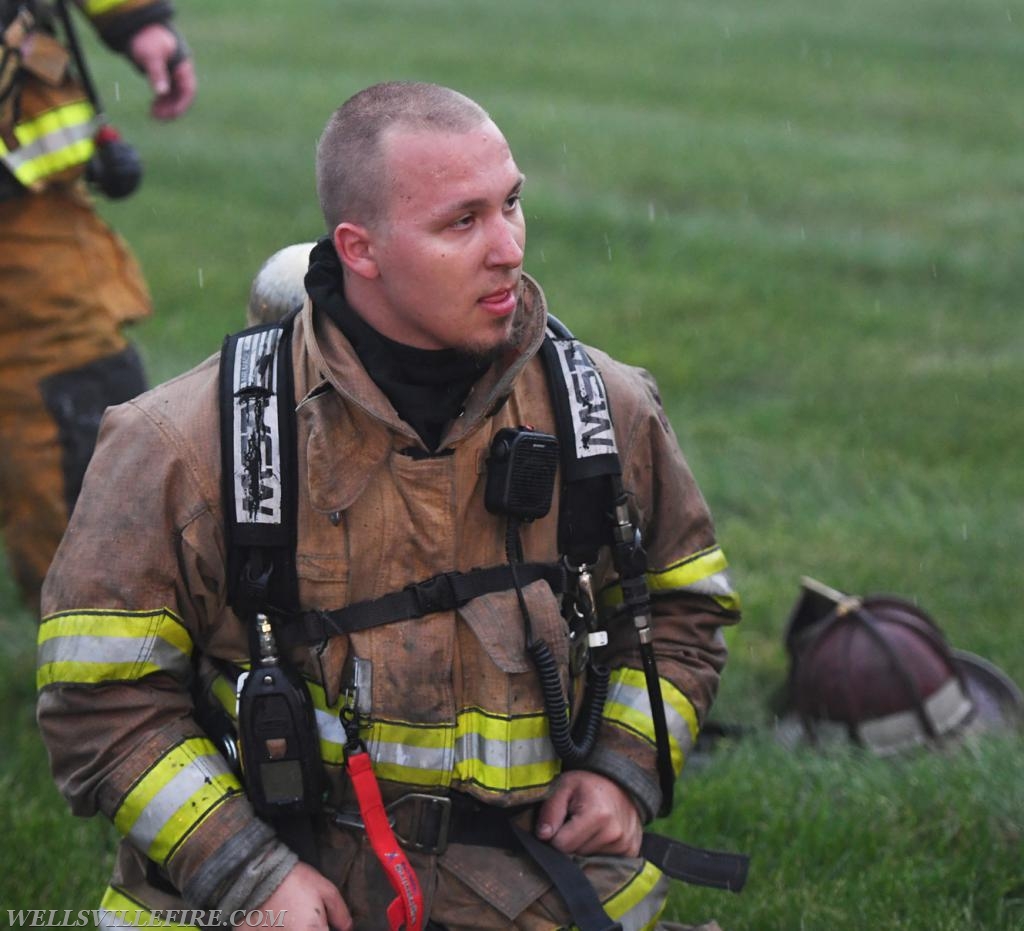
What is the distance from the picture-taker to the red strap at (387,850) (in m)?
2.79

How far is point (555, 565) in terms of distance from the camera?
301cm

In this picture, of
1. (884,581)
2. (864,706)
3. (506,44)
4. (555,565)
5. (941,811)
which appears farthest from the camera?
(506,44)

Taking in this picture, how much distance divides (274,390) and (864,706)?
252cm

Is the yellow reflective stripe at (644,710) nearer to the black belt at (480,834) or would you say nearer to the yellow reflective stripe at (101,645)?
the black belt at (480,834)

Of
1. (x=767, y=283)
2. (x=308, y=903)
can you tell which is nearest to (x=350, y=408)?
(x=308, y=903)

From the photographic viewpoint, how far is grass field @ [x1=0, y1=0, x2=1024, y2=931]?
13.5 feet

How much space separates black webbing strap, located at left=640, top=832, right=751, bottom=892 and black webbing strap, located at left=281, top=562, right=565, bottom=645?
2.15 feet

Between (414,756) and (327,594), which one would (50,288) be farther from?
(414,756)

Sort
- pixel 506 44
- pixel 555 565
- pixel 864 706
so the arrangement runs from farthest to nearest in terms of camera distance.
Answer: pixel 506 44 → pixel 864 706 → pixel 555 565

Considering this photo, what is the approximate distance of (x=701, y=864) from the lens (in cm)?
314

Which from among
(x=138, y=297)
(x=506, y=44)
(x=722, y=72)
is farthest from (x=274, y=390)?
(x=506, y=44)

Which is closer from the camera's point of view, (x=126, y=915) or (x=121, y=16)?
(x=126, y=915)

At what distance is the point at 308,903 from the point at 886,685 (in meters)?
2.44

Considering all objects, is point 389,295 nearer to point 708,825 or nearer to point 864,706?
point 708,825
